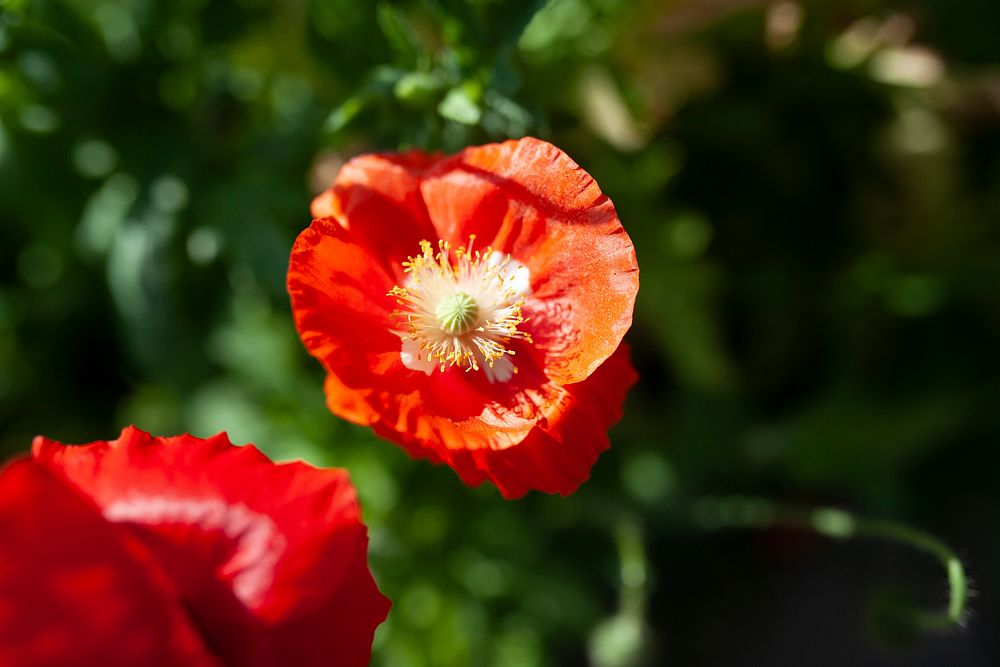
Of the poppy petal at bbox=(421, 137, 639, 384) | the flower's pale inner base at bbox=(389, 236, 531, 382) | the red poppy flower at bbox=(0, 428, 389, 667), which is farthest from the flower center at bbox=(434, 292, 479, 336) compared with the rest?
the red poppy flower at bbox=(0, 428, 389, 667)

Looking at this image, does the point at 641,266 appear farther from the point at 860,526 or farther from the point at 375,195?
the point at 375,195

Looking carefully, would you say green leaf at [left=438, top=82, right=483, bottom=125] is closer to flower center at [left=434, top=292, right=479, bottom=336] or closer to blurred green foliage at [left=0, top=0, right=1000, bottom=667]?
blurred green foliage at [left=0, top=0, right=1000, bottom=667]

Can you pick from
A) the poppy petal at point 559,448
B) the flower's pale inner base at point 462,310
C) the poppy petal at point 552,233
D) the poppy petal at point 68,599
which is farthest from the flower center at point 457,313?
the poppy petal at point 68,599

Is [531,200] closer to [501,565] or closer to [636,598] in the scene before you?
[636,598]

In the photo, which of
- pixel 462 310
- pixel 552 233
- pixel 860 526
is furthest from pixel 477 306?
pixel 860 526

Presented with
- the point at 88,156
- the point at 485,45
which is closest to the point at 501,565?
the point at 485,45

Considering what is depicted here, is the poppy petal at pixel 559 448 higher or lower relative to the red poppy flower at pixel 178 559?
lower

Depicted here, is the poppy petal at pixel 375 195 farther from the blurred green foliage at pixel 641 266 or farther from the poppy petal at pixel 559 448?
the poppy petal at pixel 559 448
